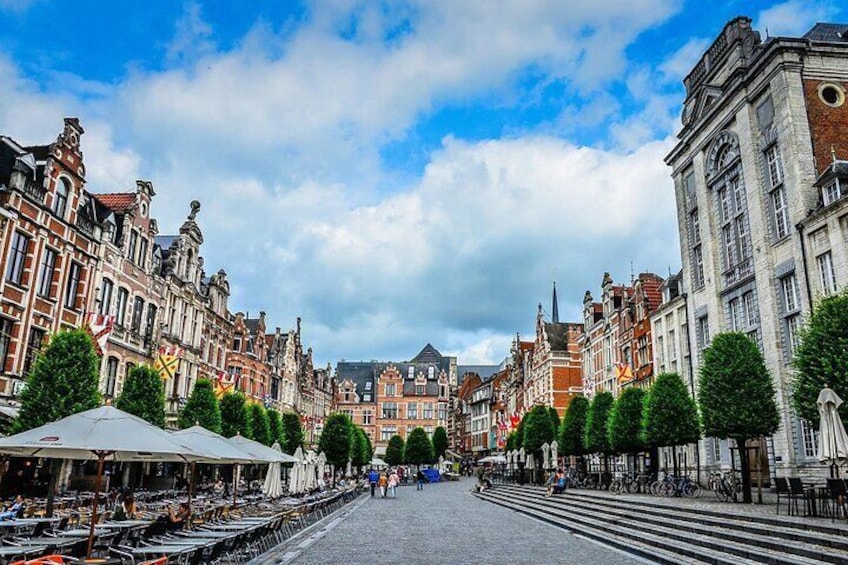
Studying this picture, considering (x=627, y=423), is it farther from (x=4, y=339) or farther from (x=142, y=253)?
(x=4, y=339)

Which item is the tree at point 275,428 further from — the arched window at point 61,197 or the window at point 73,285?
the arched window at point 61,197

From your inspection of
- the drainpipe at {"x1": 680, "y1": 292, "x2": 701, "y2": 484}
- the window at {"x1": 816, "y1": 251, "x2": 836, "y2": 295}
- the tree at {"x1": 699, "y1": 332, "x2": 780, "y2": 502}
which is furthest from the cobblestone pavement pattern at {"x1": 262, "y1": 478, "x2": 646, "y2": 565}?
the window at {"x1": 816, "y1": 251, "x2": 836, "y2": 295}

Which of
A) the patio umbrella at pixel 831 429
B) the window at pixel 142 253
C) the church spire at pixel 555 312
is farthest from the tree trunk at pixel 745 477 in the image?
the church spire at pixel 555 312

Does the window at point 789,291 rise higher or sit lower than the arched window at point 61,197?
lower

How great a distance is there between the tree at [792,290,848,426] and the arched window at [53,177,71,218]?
28.3 metres

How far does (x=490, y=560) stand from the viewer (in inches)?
538

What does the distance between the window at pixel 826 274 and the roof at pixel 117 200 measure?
106ft

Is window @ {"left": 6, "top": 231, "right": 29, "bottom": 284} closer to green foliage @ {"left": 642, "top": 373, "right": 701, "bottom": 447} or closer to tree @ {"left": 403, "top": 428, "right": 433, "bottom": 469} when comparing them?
green foliage @ {"left": 642, "top": 373, "right": 701, "bottom": 447}

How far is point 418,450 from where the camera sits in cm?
8306

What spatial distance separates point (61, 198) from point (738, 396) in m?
28.4

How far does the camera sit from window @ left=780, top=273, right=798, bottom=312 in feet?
86.9

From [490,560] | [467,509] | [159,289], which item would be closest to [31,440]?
[490,560]

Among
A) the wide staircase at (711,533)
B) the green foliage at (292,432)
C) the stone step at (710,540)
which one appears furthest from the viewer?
the green foliage at (292,432)

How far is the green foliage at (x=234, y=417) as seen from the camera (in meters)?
35.5
